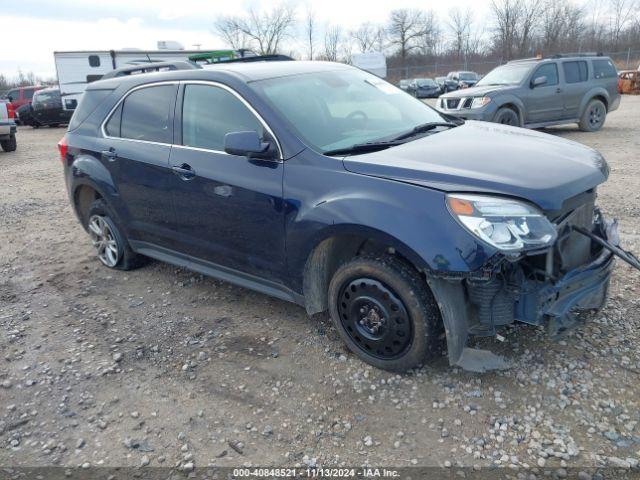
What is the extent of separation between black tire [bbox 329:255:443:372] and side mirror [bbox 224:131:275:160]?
0.87m

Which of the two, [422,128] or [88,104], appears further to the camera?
[88,104]

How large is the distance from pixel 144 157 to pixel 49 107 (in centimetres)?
2008

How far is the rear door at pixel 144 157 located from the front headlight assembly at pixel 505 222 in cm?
227

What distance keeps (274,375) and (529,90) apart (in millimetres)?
9971

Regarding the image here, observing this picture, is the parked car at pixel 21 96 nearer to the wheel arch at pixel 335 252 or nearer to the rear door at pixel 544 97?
the rear door at pixel 544 97

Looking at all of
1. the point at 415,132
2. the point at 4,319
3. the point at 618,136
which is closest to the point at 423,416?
the point at 415,132

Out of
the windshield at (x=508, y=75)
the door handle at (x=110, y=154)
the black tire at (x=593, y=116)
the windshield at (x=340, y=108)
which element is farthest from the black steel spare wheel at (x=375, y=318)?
the black tire at (x=593, y=116)

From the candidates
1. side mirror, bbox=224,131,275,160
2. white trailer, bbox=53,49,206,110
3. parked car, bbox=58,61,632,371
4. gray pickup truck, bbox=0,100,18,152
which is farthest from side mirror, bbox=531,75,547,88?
gray pickup truck, bbox=0,100,18,152

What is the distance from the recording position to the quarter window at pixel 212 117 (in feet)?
11.6

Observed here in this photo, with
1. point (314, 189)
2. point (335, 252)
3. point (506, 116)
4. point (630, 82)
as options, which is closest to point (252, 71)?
point (314, 189)

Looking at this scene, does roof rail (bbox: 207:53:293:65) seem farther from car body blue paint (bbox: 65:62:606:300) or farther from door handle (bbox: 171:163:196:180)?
door handle (bbox: 171:163:196:180)

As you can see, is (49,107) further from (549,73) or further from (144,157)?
(144,157)

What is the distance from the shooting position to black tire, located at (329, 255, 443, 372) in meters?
2.88

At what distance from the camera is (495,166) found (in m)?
2.86
